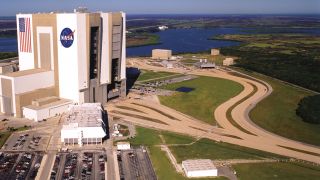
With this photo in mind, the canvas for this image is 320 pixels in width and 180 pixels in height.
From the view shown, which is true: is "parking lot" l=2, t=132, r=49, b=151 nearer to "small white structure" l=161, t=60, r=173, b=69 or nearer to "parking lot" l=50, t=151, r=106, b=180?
"parking lot" l=50, t=151, r=106, b=180

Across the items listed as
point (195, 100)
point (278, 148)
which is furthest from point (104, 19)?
point (278, 148)

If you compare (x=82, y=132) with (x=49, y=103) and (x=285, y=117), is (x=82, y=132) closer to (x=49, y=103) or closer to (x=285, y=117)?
(x=49, y=103)

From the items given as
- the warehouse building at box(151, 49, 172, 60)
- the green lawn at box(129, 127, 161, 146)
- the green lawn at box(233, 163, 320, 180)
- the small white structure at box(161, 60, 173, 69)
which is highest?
the warehouse building at box(151, 49, 172, 60)

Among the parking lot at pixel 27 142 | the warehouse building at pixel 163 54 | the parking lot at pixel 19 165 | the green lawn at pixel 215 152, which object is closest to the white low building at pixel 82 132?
the parking lot at pixel 27 142

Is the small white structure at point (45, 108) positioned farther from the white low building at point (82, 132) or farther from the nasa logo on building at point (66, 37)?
the nasa logo on building at point (66, 37)

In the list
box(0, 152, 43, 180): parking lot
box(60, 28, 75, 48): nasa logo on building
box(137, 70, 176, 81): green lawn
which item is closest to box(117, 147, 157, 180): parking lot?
box(0, 152, 43, 180): parking lot

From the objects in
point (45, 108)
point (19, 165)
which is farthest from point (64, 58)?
point (19, 165)
